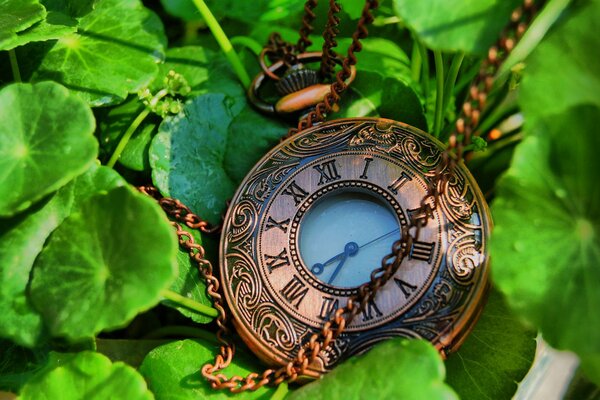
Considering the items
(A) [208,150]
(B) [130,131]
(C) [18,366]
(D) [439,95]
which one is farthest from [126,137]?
(D) [439,95]

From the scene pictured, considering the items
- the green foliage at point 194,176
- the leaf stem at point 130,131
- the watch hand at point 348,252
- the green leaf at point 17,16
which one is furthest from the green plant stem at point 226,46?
the watch hand at point 348,252

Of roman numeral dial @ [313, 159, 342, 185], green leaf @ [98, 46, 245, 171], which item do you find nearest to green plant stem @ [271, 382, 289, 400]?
roman numeral dial @ [313, 159, 342, 185]

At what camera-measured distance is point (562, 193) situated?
66 centimetres

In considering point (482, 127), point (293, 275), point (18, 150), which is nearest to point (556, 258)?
point (293, 275)

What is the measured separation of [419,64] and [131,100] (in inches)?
18.5

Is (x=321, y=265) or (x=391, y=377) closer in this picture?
(x=391, y=377)

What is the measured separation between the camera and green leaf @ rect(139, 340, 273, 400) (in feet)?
2.55

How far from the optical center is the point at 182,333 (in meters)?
0.92

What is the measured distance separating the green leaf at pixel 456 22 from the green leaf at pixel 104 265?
0.33 metres

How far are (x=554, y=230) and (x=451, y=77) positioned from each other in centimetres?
32

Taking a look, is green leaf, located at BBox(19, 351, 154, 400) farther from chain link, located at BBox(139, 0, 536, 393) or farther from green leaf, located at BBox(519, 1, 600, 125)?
green leaf, located at BBox(519, 1, 600, 125)

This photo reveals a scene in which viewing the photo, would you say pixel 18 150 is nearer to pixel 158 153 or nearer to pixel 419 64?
pixel 158 153

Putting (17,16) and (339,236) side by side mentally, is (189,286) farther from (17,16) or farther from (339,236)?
(17,16)

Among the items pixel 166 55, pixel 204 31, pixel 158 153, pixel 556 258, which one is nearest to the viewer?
pixel 556 258
